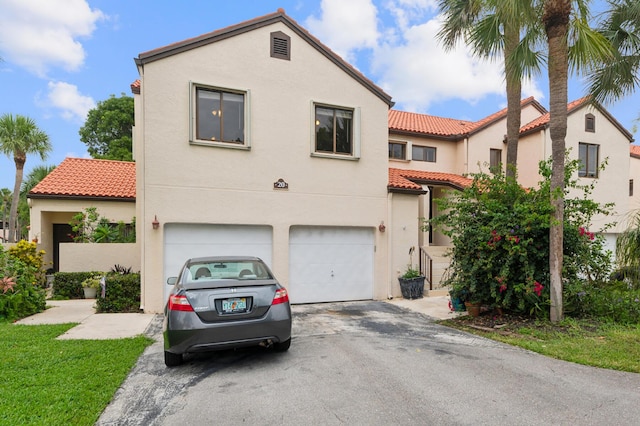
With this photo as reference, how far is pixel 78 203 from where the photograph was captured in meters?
12.5

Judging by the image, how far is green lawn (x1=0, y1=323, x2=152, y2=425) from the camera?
11.2 ft

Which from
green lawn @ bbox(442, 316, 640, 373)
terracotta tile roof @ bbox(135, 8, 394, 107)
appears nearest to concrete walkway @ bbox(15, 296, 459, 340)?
green lawn @ bbox(442, 316, 640, 373)

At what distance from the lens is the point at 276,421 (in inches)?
133

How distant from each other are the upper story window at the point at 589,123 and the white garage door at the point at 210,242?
16.5m

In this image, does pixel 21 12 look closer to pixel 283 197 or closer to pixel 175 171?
pixel 175 171

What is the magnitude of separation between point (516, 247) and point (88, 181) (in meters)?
14.8

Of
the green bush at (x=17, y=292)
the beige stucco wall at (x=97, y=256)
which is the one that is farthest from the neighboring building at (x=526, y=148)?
the green bush at (x=17, y=292)

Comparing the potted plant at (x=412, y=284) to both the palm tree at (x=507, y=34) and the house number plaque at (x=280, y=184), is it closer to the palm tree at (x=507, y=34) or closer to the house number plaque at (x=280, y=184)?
the palm tree at (x=507, y=34)

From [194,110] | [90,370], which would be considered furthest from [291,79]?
[90,370]

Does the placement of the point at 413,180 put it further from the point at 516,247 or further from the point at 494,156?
the point at 516,247

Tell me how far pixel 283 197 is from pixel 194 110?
329cm

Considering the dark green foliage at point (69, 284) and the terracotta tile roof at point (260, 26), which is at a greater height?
the terracotta tile roof at point (260, 26)

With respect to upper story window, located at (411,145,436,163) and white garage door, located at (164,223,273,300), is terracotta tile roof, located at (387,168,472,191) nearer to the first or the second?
upper story window, located at (411,145,436,163)

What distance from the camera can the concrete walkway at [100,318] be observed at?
260 inches
